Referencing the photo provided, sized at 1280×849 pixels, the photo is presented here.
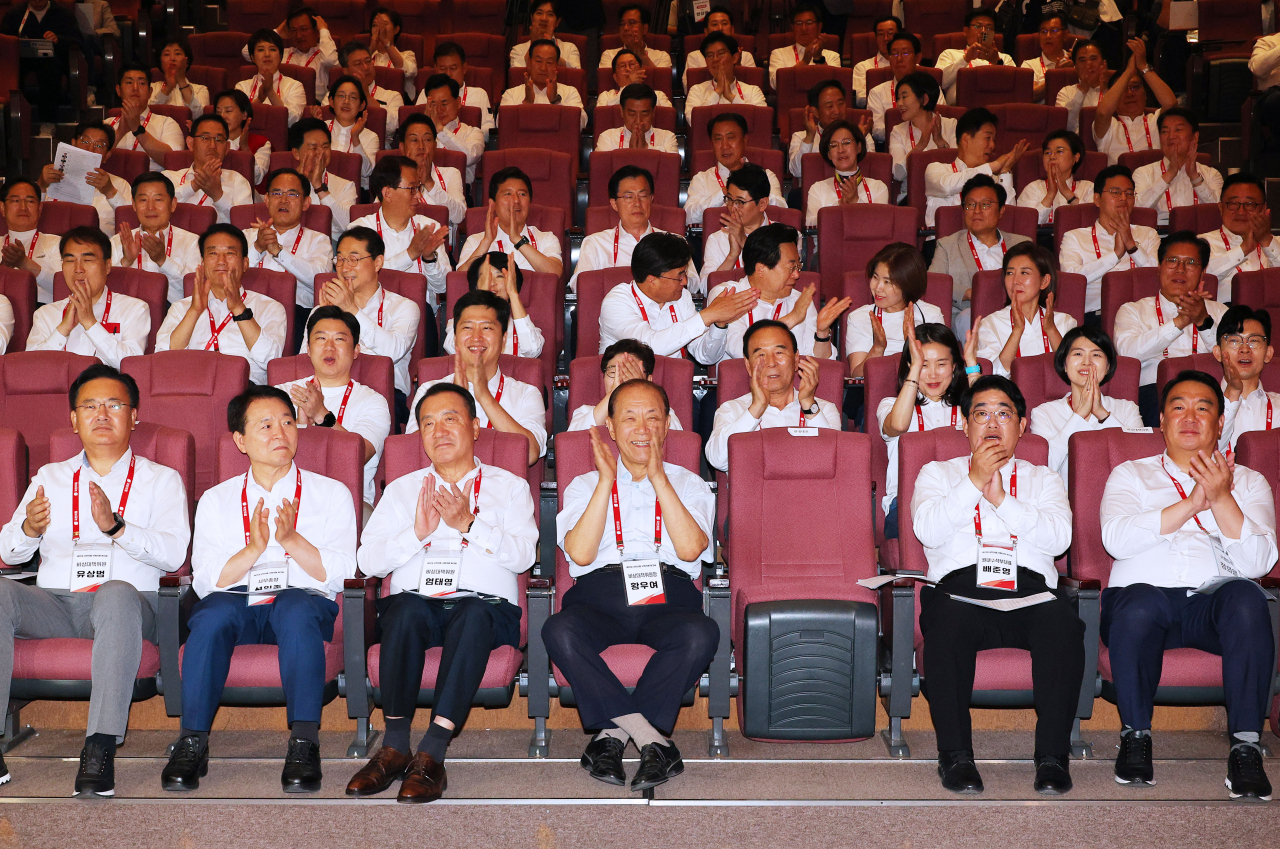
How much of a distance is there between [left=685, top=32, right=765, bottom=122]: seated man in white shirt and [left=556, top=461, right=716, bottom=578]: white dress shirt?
4.14 metres

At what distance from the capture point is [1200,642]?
3.04 m

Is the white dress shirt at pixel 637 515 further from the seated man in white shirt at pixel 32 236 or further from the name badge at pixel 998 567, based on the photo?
the seated man in white shirt at pixel 32 236

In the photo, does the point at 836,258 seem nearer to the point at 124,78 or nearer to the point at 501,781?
the point at 501,781

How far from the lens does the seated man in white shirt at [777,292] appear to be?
441 cm

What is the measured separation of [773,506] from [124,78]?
5.18 metres

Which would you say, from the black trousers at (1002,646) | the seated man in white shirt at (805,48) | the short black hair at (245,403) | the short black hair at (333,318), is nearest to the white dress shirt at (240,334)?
the short black hair at (333,318)

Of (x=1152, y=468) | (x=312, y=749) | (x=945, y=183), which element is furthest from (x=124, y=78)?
(x=1152, y=468)

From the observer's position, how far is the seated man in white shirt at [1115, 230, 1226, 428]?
4434 mm

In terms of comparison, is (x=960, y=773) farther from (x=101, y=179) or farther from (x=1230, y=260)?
(x=101, y=179)

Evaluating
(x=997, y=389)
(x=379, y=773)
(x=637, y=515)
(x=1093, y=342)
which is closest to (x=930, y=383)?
(x=997, y=389)

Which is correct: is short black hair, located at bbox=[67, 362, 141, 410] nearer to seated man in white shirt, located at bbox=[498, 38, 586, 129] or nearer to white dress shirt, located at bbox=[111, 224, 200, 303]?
white dress shirt, located at bbox=[111, 224, 200, 303]

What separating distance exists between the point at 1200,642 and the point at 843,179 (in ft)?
10.9

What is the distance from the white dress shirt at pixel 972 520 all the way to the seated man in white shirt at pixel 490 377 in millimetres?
1269

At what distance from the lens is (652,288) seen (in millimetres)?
4453
